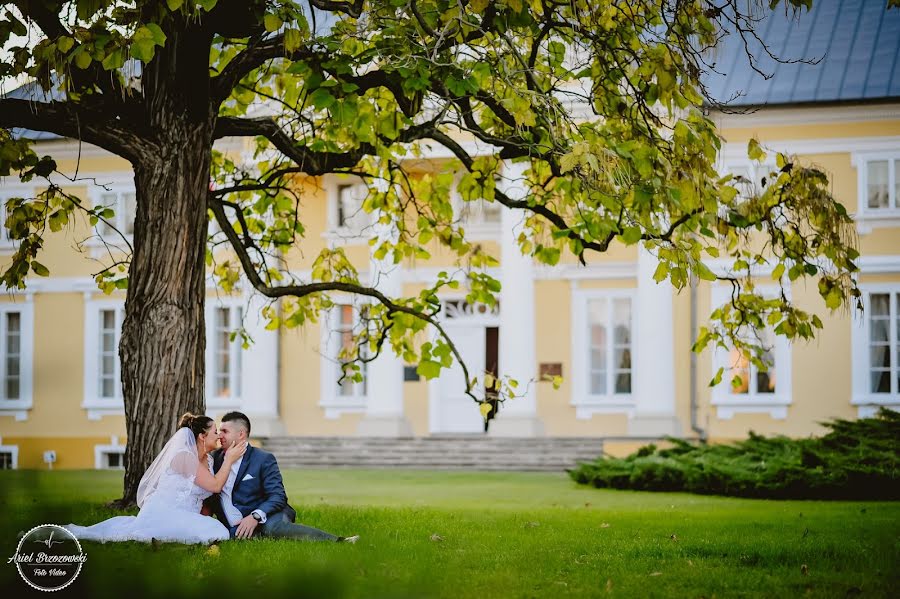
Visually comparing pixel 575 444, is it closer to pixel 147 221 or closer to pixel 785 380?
pixel 785 380

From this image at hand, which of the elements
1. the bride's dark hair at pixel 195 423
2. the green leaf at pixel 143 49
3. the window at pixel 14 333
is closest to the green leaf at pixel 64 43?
the green leaf at pixel 143 49

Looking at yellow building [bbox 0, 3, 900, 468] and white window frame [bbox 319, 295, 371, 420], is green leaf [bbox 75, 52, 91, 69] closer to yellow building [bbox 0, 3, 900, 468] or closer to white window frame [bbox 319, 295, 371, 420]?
yellow building [bbox 0, 3, 900, 468]

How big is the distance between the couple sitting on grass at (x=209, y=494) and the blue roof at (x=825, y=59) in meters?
17.5

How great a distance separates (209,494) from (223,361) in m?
19.1

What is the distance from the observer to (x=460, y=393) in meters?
26.4

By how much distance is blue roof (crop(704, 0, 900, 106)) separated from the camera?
23766mm

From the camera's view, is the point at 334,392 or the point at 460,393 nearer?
the point at 460,393

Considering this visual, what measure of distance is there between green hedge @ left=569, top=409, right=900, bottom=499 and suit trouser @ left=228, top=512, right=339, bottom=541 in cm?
834

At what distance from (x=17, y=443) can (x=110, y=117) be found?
20.2 metres

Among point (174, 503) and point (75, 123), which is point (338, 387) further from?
point (174, 503)

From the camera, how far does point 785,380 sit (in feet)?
77.9

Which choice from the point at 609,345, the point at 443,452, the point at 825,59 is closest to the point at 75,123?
the point at 443,452

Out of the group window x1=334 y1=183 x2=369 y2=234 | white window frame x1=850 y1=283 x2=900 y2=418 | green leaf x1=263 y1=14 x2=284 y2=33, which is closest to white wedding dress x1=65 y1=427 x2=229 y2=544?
green leaf x1=263 y1=14 x2=284 y2=33

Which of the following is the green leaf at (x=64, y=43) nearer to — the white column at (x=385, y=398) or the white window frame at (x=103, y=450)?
the white column at (x=385, y=398)
